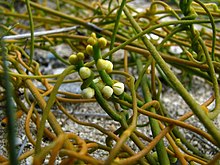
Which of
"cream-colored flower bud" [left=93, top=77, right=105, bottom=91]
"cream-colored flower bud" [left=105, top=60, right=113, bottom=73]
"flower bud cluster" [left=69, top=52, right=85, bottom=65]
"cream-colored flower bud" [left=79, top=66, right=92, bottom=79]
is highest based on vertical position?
"flower bud cluster" [left=69, top=52, right=85, bottom=65]

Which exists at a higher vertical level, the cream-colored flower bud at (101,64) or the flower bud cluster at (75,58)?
the flower bud cluster at (75,58)

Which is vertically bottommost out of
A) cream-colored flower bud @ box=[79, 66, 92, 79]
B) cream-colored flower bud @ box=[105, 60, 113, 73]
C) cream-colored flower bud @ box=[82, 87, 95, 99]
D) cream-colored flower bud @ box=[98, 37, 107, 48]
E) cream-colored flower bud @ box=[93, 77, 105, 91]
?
cream-colored flower bud @ box=[82, 87, 95, 99]

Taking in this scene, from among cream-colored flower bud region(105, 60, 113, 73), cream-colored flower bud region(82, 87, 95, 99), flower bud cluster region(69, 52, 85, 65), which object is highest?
flower bud cluster region(69, 52, 85, 65)

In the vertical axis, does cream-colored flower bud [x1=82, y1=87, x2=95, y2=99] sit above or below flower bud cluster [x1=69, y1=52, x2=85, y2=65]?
below

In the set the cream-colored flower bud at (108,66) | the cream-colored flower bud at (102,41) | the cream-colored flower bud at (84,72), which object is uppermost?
the cream-colored flower bud at (102,41)

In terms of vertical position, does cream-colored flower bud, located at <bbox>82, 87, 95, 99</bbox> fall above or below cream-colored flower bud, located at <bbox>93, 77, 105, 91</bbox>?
below

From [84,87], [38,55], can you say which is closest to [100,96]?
[84,87]

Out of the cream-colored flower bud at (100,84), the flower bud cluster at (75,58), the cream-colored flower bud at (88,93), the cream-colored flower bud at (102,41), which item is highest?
the cream-colored flower bud at (102,41)

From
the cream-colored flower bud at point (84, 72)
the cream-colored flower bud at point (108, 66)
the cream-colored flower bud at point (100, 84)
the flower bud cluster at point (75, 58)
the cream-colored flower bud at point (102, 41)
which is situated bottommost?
the cream-colored flower bud at point (100, 84)

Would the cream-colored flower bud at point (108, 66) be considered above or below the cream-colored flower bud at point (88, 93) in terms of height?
above

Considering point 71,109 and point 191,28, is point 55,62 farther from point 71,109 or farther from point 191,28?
point 191,28

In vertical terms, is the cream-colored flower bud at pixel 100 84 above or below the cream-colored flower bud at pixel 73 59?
below
